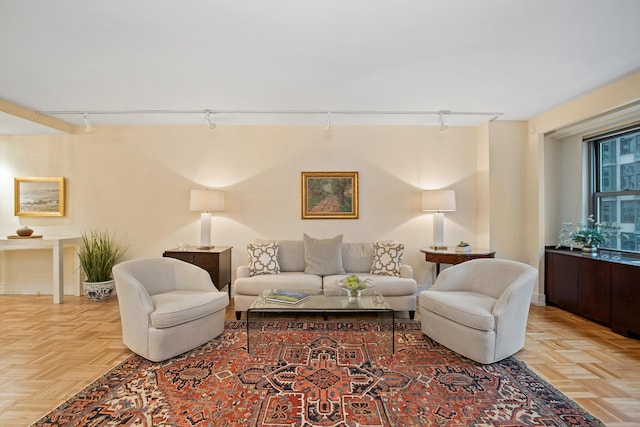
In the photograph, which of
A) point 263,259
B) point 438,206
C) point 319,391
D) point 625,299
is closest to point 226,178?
point 263,259

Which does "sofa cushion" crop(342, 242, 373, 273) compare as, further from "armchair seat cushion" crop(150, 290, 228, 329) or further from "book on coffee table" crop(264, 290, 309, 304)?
"armchair seat cushion" crop(150, 290, 228, 329)

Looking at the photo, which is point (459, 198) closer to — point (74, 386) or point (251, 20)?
point (251, 20)

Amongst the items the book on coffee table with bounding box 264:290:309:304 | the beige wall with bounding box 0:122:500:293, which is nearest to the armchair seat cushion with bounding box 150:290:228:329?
the book on coffee table with bounding box 264:290:309:304

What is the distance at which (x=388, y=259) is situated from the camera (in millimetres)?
3949

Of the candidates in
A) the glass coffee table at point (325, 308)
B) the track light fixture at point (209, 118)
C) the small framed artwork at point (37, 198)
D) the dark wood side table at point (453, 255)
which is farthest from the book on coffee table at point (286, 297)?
the small framed artwork at point (37, 198)

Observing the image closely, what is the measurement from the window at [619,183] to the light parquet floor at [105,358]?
1.26 meters

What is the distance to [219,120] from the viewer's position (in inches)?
171

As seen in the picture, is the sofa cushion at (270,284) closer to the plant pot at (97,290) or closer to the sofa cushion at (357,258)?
the sofa cushion at (357,258)

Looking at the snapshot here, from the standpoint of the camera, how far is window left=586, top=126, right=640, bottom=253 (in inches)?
143

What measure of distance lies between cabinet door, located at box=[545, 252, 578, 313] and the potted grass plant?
611 cm

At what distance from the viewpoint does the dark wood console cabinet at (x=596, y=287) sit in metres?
3.03

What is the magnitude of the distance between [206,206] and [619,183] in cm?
532

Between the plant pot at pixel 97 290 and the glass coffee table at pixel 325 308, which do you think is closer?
the glass coffee table at pixel 325 308

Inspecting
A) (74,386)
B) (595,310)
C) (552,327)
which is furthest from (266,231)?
(595,310)
